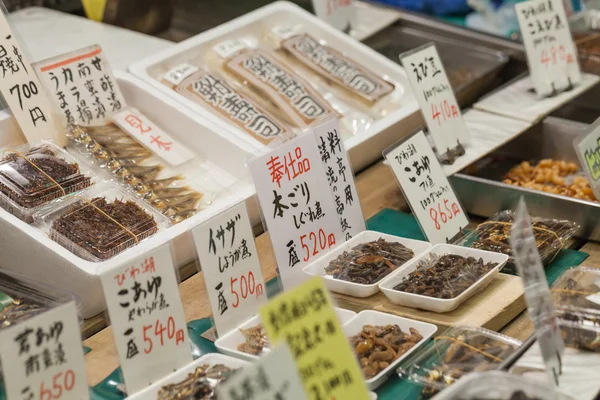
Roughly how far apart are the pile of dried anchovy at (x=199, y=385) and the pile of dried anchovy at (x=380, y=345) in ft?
1.10

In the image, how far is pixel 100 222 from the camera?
2.53 meters

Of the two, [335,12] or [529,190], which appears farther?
[335,12]

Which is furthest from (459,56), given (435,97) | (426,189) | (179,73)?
(426,189)

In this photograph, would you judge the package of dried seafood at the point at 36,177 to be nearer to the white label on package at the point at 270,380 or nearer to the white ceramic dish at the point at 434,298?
the white ceramic dish at the point at 434,298

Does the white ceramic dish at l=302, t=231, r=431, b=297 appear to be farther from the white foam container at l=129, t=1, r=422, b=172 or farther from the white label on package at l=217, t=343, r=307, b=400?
the white label on package at l=217, t=343, r=307, b=400

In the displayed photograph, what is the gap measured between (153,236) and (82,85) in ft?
2.62

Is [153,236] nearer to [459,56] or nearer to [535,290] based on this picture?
[535,290]

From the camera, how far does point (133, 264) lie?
197 centimetres

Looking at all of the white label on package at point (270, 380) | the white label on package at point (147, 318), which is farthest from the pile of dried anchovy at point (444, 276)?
the white label on package at point (270, 380)

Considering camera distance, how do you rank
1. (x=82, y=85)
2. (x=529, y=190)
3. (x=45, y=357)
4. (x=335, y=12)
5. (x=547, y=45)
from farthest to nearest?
(x=335, y=12) < (x=547, y=45) < (x=82, y=85) < (x=529, y=190) < (x=45, y=357)

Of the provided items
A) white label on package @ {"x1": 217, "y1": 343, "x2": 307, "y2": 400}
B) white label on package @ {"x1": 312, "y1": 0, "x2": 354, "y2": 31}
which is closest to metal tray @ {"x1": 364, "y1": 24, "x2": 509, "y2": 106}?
white label on package @ {"x1": 312, "y1": 0, "x2": 354, "y2": 31}

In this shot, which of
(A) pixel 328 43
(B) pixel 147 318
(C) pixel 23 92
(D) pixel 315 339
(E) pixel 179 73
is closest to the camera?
(D) pixel 315 339

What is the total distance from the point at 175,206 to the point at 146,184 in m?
0.17

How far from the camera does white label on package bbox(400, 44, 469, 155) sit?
10.0 ft
